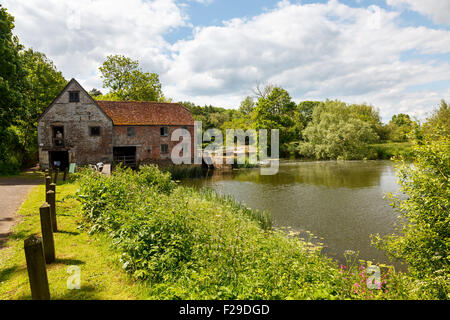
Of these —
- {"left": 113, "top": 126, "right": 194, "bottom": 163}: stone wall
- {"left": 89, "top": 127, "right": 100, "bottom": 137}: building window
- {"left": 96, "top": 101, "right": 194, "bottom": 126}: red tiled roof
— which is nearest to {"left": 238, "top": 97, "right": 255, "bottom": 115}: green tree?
{"left": 96, "top": 101, "right": 194, "bottom": 126}: red tiled roof

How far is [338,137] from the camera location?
45781 millimetres

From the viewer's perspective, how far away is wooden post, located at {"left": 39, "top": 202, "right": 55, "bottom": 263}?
593 centimetres

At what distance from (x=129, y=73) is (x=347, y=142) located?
140ft

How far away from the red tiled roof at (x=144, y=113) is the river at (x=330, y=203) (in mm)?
10212

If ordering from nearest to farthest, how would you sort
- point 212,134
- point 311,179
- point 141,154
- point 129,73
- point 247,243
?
point 247,243 < point 311,179 < point 141,154 < point 129,73 < point 212,134

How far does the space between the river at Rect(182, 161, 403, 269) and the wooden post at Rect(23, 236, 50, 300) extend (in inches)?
359

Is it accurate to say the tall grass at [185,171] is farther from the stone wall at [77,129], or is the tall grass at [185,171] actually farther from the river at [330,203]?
the stone wall at [77,129]

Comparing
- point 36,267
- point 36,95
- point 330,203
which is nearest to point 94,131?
point 36,95

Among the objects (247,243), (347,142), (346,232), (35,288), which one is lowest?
(346,232)

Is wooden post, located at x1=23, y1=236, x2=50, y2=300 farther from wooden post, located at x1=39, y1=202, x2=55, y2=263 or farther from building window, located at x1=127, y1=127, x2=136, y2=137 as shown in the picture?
building window, located at x1=127, y1=127, x2=136, y2=137

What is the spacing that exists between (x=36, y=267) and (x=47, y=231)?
2768 millimetres
